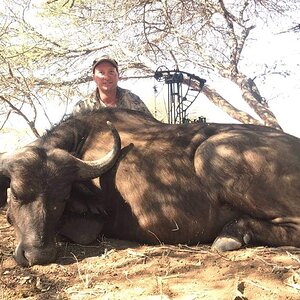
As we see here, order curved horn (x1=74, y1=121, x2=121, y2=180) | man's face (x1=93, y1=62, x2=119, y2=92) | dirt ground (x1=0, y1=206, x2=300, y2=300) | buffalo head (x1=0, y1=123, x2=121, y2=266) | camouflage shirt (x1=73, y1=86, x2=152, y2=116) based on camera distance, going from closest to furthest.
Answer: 1. dirt ground (x1=0, y1=206, x2=300, y2=300)
2. buffalo head (x1=0, y1=123, x2=121, y2=266)
3. curved horn (x1=74, y1=121, x2=121, y2=180)
4. man's face (x1=93, y1=62, x2=119, y2=92)
5. camouflage shirt (x1=73, y1=86, x2=152, y2=116)

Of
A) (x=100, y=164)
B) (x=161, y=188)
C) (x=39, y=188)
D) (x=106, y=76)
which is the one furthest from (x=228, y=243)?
(x=106, y=76)

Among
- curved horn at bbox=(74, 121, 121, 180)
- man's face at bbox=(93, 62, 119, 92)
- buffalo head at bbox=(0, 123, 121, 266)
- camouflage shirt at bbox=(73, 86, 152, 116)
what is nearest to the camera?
buffalo head at bbox=(0, 123, 121, 266)

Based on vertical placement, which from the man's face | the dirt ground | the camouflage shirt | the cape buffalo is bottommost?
the dirt ground

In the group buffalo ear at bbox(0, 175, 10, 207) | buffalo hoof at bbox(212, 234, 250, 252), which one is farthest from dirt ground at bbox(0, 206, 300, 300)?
buffalo ear at bbox(0, 175, 10, 207)

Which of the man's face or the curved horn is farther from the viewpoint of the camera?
the man's face

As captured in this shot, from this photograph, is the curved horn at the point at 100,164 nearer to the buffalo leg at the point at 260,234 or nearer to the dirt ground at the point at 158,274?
the dirt ground at the point at 158,274

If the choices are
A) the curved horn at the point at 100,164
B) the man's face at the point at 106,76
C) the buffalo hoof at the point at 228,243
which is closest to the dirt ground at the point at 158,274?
the buffalo hoof at the point at 228,243

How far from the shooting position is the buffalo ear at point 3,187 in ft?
12.8

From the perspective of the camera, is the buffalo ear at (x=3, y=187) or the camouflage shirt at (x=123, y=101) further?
the camouflage shirt at (x=123, y=101)

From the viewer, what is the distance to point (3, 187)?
401 centimetres

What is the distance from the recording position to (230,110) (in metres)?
13.7

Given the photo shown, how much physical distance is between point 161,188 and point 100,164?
0.57m

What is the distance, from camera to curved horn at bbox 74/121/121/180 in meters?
3.88

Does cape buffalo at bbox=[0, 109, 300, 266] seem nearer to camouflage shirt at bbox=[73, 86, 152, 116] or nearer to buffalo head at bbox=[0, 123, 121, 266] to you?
buffalo head at bbox=[0, 123, 121, 266]
